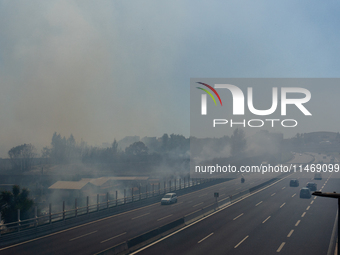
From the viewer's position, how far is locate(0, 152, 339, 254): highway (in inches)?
745

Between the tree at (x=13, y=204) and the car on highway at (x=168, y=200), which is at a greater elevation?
the tree at (x=13, y=204)

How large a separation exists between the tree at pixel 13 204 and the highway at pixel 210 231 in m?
11.3

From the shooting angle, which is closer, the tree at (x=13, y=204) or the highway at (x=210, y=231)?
the highway at (x=210, y=231)

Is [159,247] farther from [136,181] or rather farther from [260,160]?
[260,160]

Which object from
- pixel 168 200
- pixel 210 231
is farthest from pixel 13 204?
pixel 210 231

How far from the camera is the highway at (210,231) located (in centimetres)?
1892

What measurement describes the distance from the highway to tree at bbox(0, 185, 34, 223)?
37.1ft

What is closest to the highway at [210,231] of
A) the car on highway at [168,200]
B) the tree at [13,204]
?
the car on highway at [168,200]

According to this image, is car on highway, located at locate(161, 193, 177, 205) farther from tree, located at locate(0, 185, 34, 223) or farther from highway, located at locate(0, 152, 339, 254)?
tree, located at locate(0, 185, 34, 223)

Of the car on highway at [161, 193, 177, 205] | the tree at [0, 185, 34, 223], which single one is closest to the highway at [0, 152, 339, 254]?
the car on highway at [161, 193, 177, 205]

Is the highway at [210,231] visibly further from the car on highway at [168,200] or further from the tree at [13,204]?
the tree at [13,204]

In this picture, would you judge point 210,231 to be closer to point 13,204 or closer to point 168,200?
point 168,200

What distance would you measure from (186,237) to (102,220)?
11372 millimetres

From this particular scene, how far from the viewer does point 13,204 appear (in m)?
32.5
